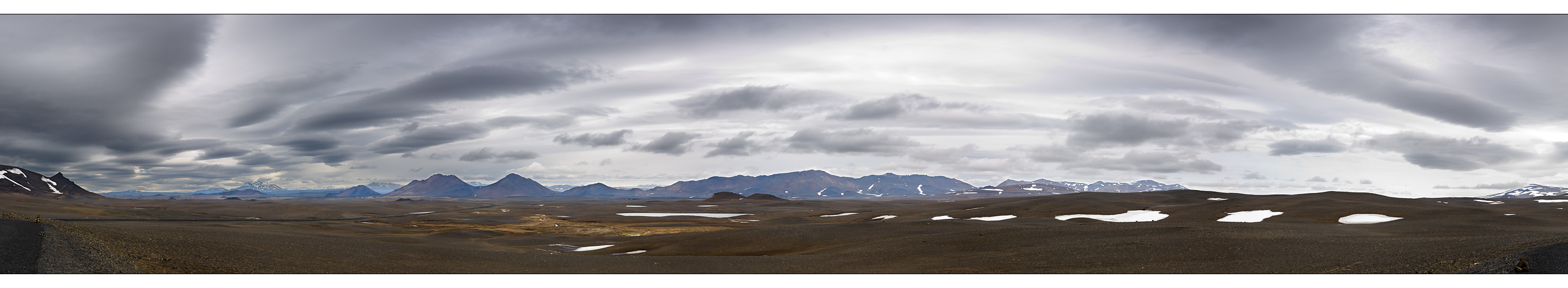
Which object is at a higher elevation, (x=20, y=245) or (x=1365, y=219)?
(x=20, y=245)

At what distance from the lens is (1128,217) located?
64312 millimetres

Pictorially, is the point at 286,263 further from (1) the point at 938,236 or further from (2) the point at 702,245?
(1) the point at 938,236

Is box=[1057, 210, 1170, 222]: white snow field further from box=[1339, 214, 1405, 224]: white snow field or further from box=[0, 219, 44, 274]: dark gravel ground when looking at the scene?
box=[0, 219, 44, 274]: dark gravel ground

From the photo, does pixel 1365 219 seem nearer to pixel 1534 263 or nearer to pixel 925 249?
pixel 1534 263

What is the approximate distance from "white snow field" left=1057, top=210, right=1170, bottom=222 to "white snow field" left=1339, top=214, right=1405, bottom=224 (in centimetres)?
1294

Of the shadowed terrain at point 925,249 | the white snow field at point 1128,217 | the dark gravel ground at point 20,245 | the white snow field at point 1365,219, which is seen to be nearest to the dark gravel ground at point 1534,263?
the shadowed terrain at point 925,249

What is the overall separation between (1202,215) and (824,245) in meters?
39.5

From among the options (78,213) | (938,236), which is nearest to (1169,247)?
(938,236)

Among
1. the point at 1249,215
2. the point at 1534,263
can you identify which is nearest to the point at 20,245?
the point at 1534,263

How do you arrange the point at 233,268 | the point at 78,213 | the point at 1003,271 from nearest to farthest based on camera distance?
the point at 233,268 < the point at 1003,271 < the point at 78,213

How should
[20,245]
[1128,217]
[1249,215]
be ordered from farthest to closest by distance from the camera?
[1128,217]
[1249,215]
[20,245]

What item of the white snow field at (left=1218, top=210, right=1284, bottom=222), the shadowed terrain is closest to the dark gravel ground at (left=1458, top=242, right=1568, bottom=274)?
the shadowed terrain

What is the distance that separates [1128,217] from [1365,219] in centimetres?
1758

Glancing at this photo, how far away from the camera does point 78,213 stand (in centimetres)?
9369
